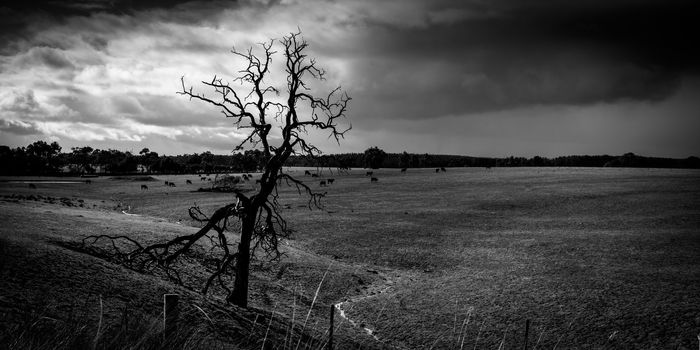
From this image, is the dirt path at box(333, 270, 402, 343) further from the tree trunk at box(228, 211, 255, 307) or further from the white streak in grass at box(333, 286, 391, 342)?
the tree trunk at box(228, 211, 255, 307)

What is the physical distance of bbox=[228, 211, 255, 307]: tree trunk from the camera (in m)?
13.3

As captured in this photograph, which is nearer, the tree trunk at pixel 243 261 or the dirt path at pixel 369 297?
the tree trunk at pixel 243 261

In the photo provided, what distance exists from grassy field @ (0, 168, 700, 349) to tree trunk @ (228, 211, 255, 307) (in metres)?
0.70

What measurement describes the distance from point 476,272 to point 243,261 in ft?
47.3

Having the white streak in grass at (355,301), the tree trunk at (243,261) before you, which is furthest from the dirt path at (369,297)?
the tree trunk at (243,261)

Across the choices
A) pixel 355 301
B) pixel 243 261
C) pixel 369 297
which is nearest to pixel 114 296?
pixel 243 261

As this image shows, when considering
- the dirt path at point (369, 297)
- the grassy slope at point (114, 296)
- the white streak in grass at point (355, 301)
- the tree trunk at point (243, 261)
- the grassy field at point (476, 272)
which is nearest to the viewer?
the grassy slope at point (114, 296)

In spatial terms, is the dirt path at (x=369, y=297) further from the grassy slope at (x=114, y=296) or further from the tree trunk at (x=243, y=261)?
the tree trunk at (x=243, y=261)

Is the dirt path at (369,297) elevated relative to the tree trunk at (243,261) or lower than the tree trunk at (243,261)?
lower

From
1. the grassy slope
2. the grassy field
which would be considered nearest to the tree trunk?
the grassy slope

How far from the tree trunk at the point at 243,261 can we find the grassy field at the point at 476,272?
27.4 inches

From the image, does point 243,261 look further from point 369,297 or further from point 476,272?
point 476,272

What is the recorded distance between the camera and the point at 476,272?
2292cm

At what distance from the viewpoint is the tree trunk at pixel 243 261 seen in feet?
43.7
